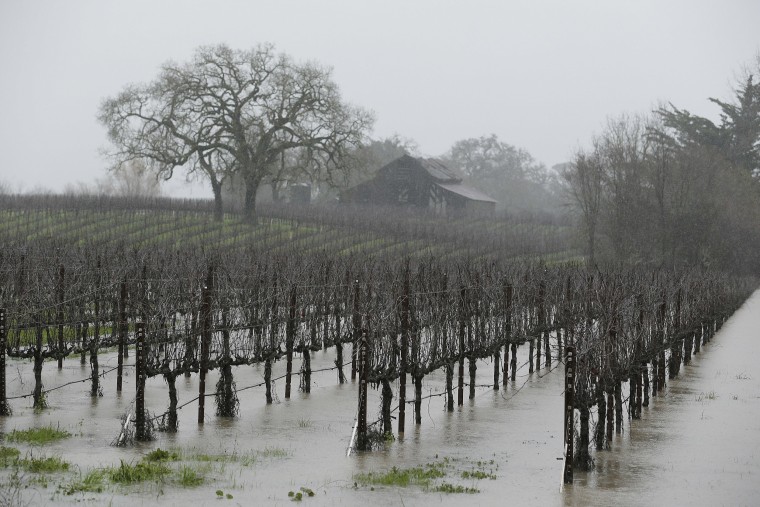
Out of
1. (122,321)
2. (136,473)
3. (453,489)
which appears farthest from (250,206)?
(453,489)

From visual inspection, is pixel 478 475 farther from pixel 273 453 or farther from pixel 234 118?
pixel 234 118

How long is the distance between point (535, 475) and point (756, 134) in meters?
58.2

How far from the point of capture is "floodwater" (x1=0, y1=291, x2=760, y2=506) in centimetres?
1002

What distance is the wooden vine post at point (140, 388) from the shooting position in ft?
40.4

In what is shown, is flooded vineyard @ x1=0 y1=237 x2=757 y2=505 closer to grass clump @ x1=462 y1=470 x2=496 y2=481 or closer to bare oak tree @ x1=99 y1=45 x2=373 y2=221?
grass clump @ x1=462 y1=470 x2=496 y2=481

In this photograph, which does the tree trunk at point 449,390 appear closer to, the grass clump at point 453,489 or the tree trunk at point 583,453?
the tree trunk at point 583,453

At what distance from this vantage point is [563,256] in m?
51.5

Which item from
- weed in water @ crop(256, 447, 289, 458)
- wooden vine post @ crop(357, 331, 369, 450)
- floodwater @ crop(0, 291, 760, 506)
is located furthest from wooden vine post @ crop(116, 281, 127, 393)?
wooden vine post @ crop(357, 331, 369, 450)

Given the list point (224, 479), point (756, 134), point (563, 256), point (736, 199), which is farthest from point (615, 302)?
point (756, 134)

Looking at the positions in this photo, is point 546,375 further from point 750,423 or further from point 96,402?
point 96,402

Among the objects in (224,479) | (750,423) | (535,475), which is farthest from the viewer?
(750,423)

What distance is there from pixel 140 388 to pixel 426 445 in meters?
3.66

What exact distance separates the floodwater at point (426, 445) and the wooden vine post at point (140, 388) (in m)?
0.23

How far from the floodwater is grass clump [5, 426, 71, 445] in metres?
0.17
